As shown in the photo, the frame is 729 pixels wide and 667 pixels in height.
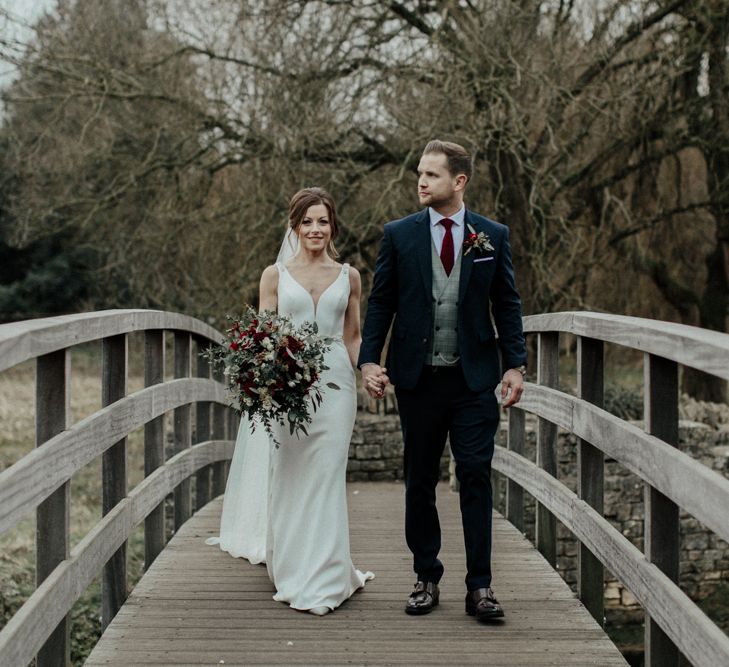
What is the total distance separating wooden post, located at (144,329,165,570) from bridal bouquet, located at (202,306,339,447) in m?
0.58

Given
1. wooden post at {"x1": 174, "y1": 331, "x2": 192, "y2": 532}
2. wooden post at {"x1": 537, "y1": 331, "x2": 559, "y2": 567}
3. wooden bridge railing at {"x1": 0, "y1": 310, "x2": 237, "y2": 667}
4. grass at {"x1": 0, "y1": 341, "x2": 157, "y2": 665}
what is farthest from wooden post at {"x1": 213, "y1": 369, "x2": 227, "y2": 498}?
wooden post at {"x1": 537, "y1": 331, "x2": 559, "y2": 567}

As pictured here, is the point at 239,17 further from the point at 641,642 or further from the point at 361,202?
the point at 641,642

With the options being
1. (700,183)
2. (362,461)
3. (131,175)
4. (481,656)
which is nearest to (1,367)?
(481,656)

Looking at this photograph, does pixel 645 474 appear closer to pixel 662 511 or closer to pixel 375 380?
pixel 662 511

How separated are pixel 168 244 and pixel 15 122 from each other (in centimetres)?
348

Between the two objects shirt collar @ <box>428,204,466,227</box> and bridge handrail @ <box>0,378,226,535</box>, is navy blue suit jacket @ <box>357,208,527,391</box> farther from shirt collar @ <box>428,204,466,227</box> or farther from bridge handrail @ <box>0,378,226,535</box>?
bridge handrail @ <box>0,378,226,535</box>

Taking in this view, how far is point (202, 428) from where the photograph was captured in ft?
23.5

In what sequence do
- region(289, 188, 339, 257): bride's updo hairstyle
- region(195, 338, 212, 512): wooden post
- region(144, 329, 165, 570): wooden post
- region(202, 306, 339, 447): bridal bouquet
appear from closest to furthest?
region(202, 306, 339, 447): bridal bouquet → region(289, 188, 339, 257): bride's updo hairstyle → region(144, 329, 165, 570): wooden post → region(195, 338, 212, 512): wooden post

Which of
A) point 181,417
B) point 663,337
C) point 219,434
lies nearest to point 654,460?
point 663,337

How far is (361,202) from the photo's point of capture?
1266 cm

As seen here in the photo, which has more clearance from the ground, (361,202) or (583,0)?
(583,0)

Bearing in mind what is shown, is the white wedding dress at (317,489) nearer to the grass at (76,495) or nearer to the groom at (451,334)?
the groom at (451,334)

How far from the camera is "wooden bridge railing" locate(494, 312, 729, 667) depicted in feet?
9.12

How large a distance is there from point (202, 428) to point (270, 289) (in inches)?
88.7
